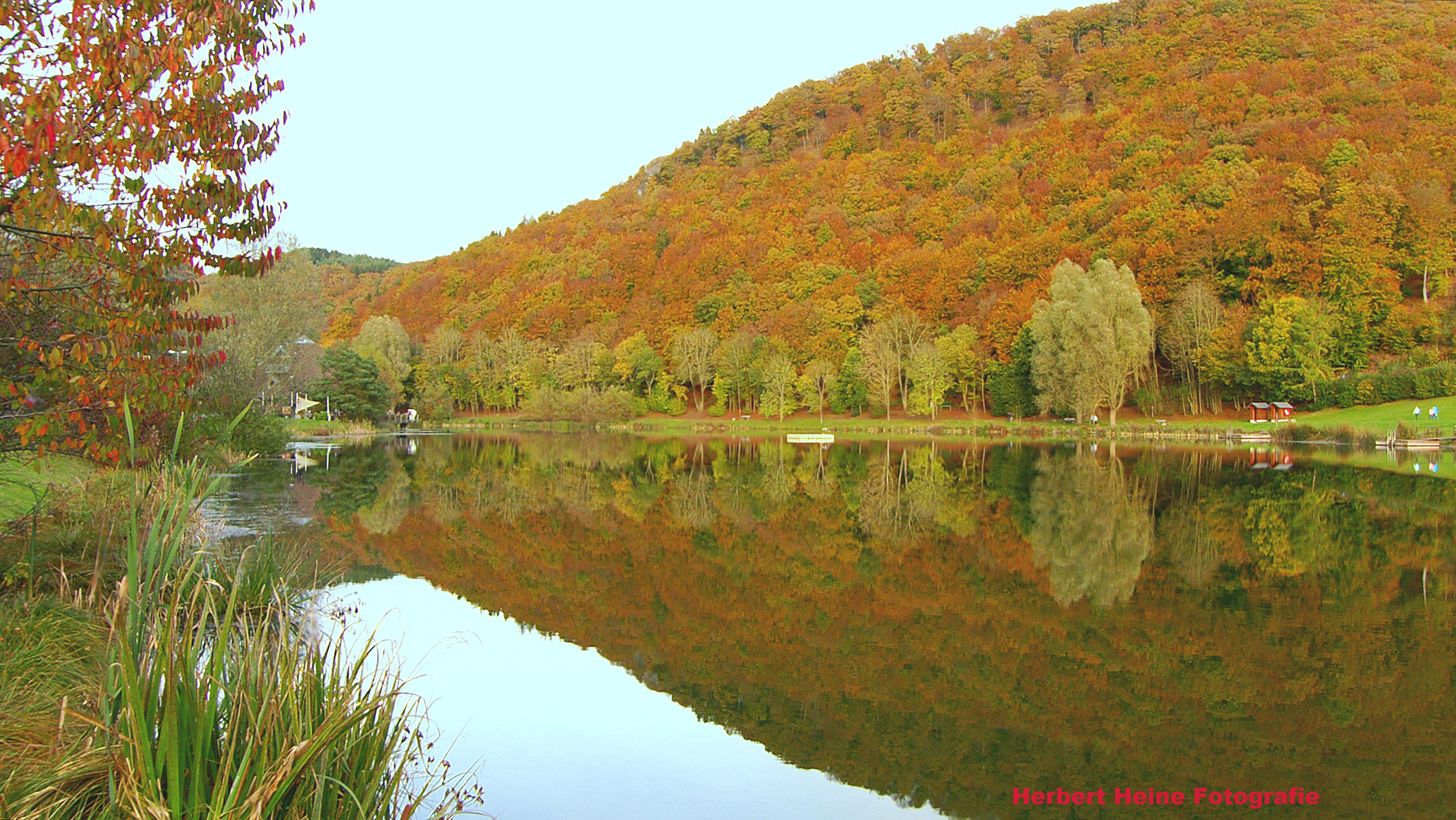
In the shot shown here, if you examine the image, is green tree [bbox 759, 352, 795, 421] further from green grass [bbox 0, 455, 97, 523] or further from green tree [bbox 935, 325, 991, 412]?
green grass [bbox 0, 455, 97, 523]

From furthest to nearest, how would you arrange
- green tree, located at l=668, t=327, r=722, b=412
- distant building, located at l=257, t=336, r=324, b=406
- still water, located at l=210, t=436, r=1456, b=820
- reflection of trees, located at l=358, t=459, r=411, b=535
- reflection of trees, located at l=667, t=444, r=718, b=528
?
green tree, located at l=668, t=327, r=722, b=412, distant building, located at l=257, t=336, r=324, b=406, reflection of trees, located at l=667, t=444, r=718, b=528, reflection of trees, located at l=358, t=459, r=411, b=535, still water, located at l=210, t=436, r=1456, b=820

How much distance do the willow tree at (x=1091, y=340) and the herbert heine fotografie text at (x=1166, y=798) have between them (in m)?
48.7

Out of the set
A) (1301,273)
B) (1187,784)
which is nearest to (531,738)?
(1187,784)

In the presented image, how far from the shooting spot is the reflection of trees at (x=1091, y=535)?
37.4ft

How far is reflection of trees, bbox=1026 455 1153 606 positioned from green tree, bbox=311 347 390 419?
1820 inches

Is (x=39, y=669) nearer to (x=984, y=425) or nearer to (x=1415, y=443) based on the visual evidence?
(x=1415, y=443)

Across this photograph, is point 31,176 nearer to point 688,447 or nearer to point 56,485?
point 56,485

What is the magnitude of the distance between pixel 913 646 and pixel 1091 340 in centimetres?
4744

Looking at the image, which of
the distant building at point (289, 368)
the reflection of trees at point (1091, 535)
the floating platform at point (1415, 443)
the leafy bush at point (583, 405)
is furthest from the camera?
the leafy bush at point (583, 405)

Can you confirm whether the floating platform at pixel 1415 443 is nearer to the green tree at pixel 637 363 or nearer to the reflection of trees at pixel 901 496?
the reflection of trees at pixel 901 496

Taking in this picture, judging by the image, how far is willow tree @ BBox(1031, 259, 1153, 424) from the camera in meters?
51.1

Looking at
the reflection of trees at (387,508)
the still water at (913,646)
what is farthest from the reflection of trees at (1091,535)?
the reflection of trees at (387,508)

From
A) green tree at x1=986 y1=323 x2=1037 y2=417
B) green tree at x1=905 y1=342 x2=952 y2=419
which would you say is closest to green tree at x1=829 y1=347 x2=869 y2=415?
green tree at x1=905 y1=342 x2=952 y2=419

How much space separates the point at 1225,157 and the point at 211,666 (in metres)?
85.6
